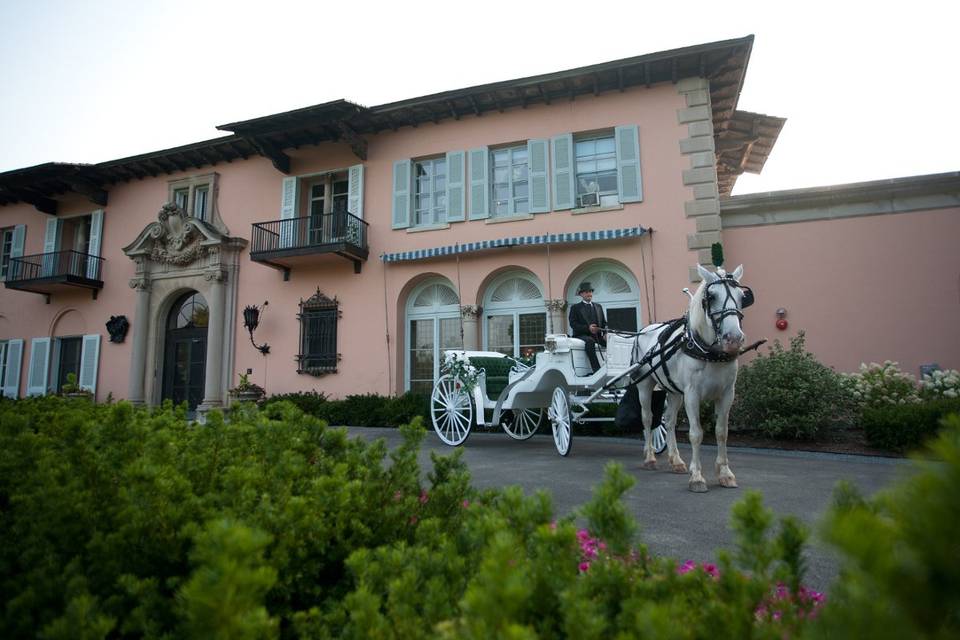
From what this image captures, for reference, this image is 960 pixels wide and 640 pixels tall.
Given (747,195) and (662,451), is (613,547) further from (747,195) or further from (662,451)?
(747,195)

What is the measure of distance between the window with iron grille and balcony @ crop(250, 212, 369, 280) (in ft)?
3.73

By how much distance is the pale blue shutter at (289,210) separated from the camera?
48.7 ft

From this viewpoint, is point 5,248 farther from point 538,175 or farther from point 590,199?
point 590,199

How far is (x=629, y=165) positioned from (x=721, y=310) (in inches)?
315

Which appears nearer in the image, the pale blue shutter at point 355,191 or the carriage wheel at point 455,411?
the carriage wheel at point 455,411

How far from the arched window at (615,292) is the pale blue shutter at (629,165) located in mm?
1646

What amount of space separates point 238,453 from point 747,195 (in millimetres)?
11984

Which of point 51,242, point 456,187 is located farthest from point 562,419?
point 51,242

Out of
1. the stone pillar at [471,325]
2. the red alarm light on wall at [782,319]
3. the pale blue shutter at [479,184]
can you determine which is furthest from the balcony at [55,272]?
the red alarm light on wall at [782,319]

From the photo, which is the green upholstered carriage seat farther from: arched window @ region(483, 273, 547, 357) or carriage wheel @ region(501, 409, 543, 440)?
Result: arched window @ region(483, 273, 547, 357)

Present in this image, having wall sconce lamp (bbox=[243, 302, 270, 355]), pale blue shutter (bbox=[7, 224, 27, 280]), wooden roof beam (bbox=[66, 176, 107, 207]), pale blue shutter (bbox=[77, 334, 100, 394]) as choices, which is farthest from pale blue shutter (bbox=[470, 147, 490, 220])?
pale blue shutter (bbox=[7, 224, 27, 280])

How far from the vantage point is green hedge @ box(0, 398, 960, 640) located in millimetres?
614

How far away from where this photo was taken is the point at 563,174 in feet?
41.8

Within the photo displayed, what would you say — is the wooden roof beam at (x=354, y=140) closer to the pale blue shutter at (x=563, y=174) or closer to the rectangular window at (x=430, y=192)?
the rectangular window at (x=430, y=192)
